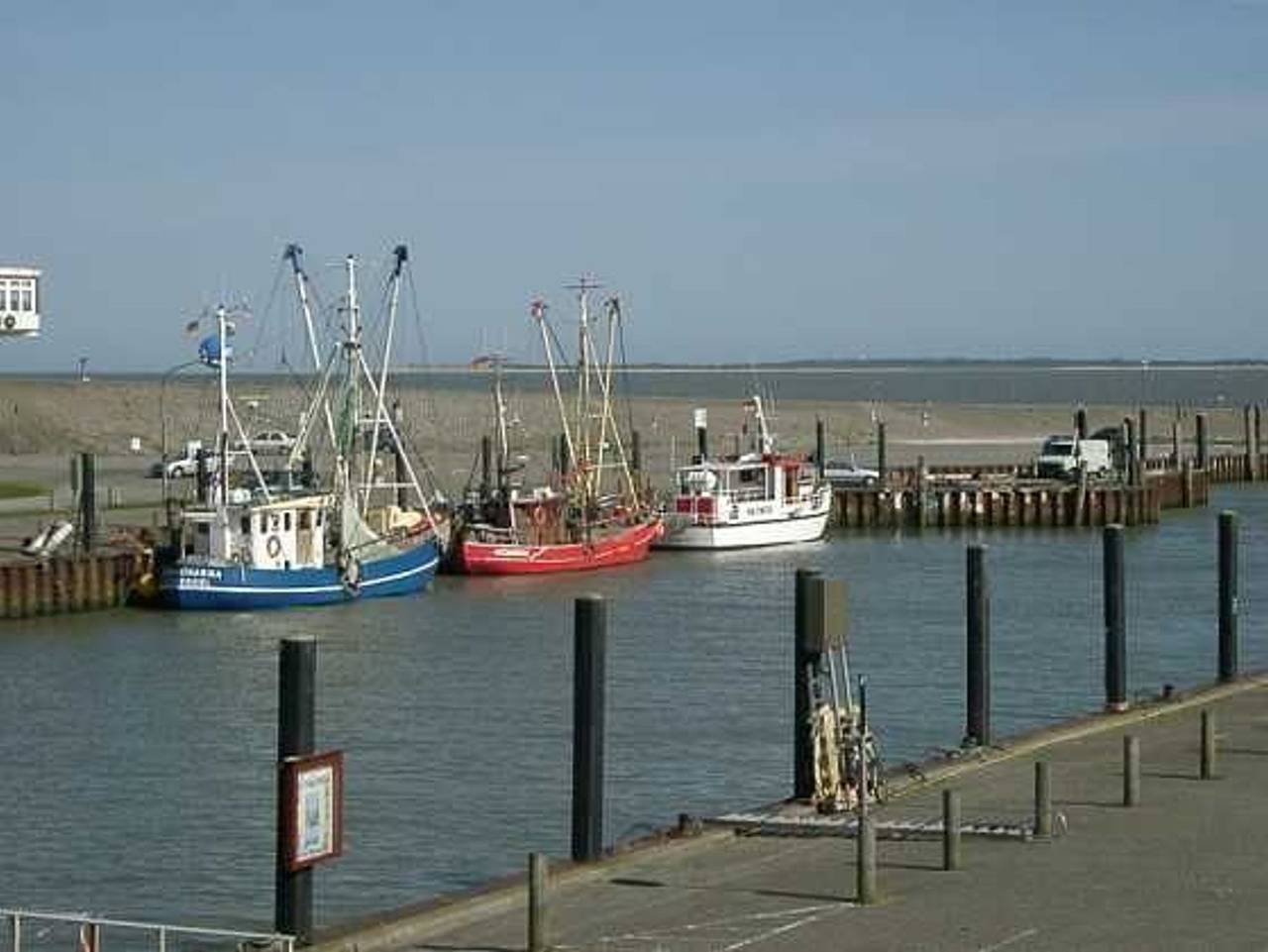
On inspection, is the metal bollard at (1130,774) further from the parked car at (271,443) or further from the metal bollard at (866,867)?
the parked car at (271,443)

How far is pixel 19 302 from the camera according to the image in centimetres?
6812

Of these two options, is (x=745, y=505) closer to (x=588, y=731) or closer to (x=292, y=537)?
(x=292, y=537)

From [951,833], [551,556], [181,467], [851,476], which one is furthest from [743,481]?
[951,833]

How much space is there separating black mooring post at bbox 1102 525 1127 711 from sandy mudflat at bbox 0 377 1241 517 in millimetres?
61081

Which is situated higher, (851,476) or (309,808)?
(851,476)

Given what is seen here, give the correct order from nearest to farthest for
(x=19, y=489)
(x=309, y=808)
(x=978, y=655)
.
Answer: (x=309, y=808)
(x=978, y=655)
(x=19, y=489)

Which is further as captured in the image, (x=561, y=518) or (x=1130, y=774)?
(x=561, y=518)

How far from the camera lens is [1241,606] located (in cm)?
5900

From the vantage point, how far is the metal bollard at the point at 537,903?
2045 centimetres

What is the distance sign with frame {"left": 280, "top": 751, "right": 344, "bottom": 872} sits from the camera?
20984 mm

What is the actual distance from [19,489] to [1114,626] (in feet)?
194

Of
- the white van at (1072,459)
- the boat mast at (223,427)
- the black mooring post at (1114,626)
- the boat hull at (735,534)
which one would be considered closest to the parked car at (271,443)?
the boat mast at (223,427)

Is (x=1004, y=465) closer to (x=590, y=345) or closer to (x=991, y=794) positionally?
(x=590, y=345)

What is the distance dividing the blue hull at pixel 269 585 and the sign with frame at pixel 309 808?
128 feet
